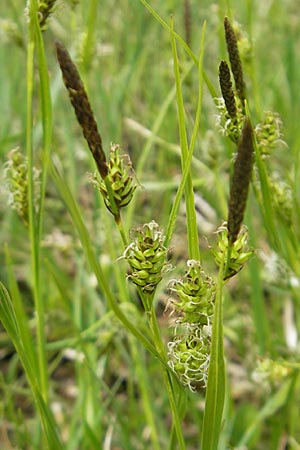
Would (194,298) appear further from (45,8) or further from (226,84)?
(45,8)

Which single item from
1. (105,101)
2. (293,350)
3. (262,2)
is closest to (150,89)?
(105,101)

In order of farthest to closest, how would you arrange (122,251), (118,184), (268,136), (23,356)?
(122,251)
(268,136)
(23,356)
(118,184)

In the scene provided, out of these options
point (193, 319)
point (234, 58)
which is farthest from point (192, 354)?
point (234, 58)

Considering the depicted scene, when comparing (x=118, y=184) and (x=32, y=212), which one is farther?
(x=32, y=212)

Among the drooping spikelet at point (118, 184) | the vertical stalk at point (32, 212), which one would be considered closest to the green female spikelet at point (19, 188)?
the vertical stalk at point (32, 212)

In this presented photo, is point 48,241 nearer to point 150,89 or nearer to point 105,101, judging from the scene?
point 105,101

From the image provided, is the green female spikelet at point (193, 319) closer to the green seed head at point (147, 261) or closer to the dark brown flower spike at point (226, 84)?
the green seed head at point (147, 261)
